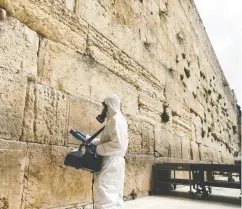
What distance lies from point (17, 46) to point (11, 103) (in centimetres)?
56

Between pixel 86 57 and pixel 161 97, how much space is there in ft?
7.87

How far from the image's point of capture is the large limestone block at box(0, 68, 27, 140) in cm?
234

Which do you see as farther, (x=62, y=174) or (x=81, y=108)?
(x=81, y=108)

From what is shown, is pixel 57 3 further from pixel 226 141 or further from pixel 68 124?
pixel 226 141

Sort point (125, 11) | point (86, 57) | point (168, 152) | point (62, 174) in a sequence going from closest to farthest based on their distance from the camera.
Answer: point (62, 174), point (86, 57), point (125, 11), point (168, 152)

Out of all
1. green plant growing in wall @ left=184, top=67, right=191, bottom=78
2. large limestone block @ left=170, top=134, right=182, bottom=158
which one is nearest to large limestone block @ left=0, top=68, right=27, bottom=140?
large limestone block @ left=170, top=134, right=182, bottom=158

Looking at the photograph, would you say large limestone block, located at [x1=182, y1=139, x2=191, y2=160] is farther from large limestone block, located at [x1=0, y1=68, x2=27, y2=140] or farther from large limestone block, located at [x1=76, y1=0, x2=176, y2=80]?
large limestone block, located at [x1=0, y1=68, x2=27, y2=140]

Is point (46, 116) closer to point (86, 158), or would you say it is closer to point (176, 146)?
point (86, 158)

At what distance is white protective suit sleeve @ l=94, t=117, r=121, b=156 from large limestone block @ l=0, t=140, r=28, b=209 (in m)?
0.72

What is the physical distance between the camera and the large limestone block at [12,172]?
2246mm

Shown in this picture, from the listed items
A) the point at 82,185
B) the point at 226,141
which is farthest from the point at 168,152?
the point at 226,141

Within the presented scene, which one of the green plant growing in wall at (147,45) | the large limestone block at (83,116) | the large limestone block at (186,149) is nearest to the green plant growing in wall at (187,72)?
the large limestone block at (186,149)

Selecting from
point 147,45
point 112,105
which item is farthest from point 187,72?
point 112,105

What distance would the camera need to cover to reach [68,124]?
297 cm
